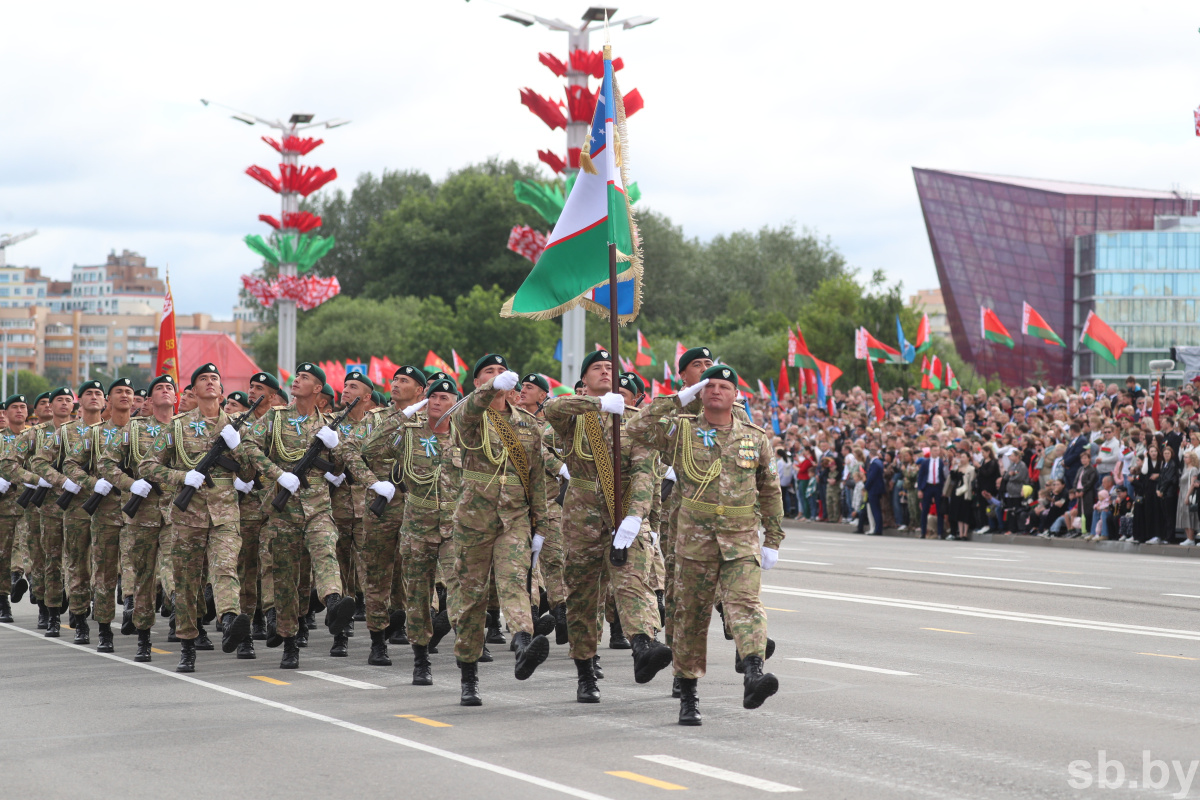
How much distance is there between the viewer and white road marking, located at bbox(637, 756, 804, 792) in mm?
6444

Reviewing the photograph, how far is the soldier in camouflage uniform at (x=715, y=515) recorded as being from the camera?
7918mm

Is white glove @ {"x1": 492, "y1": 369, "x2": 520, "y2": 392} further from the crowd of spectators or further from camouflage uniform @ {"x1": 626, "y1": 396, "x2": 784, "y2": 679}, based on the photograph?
the crowd of spectators

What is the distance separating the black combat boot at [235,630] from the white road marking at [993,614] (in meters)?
6.40

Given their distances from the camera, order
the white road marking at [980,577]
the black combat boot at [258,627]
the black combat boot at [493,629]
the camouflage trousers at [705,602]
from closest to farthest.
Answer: the camouflage trousers at [705,602] < the black combat boot at [493,629] < the black combat boot at [258,627] < the white road marking at [980,577]

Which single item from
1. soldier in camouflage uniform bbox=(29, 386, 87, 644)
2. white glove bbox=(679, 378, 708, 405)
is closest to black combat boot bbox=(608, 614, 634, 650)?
white glove bbox=(679, 378, 708, 405)

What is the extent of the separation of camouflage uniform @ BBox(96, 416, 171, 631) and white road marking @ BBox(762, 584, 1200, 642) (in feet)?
22.5

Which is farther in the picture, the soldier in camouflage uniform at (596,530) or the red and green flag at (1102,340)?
the red and green flag at (1102,340)

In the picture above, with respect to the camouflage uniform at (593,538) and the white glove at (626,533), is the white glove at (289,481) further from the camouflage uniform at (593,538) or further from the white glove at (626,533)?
the white glove at (626,533)

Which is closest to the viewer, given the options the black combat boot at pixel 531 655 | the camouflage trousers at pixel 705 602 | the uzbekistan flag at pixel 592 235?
the camouflage trousers at pixel 705 602

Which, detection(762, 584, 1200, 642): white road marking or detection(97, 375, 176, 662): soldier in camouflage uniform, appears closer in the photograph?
detection(97, 375, 176, 662): soldier in camouflage uniform

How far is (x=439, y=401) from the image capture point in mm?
10281

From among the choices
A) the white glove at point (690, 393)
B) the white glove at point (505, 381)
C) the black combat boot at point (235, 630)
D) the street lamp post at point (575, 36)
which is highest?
the street lamp post at point (575, 36)

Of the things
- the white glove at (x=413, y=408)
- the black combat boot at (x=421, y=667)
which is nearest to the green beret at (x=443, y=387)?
the white glove at (x=413, y=408)

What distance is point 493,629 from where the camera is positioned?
11984mm
